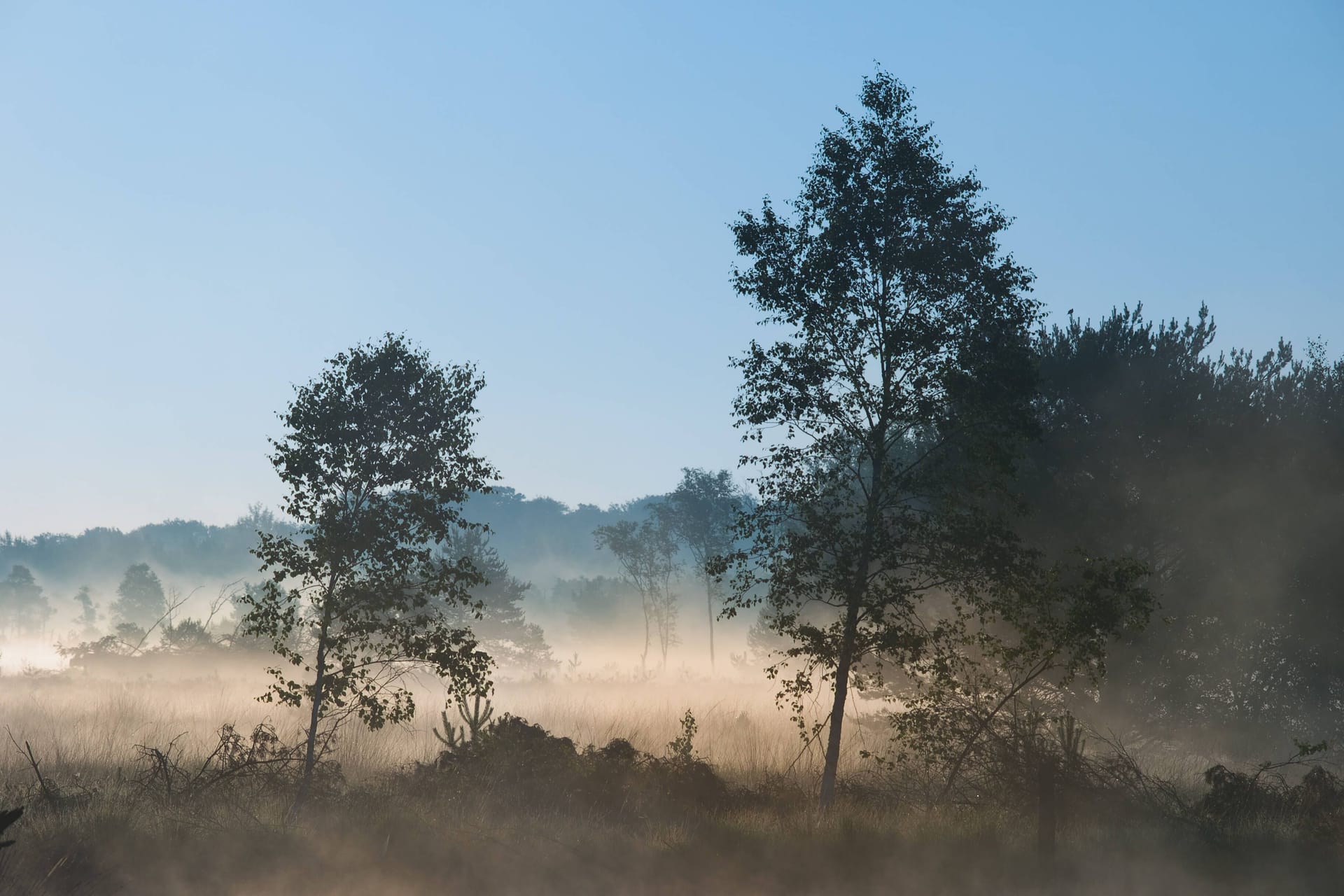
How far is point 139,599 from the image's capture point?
257 feet

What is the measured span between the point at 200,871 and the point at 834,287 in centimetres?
1141

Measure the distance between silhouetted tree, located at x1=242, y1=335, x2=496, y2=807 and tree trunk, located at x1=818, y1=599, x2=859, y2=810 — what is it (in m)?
5.23

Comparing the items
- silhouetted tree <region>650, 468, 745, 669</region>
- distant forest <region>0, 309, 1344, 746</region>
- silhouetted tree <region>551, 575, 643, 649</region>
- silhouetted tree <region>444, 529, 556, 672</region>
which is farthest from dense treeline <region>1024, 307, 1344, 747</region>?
silhouetted tree <region>551, 575, 643, 649</region>

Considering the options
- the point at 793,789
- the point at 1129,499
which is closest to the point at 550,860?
the point at 793,789

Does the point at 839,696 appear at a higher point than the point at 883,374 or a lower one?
lower

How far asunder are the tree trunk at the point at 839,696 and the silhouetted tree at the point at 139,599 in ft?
241

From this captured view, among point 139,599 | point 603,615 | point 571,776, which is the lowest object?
point 139,599

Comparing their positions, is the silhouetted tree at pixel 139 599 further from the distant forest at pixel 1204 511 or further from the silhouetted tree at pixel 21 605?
the distant forest at pixel 1204 511

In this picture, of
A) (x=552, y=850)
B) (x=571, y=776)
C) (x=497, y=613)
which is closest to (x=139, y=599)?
(x=497, y=613)

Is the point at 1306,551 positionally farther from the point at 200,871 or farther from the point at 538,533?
the point at 538,533

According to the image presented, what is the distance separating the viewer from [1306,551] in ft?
68.0

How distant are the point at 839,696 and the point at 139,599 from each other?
255ft

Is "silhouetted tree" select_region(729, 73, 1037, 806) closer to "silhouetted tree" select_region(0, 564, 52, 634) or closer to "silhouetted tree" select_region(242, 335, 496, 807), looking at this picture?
"silhouetted tree" select_region(242, 335, 496, 807)

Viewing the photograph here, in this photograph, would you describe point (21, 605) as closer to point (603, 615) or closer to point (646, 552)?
point (603, 615)
